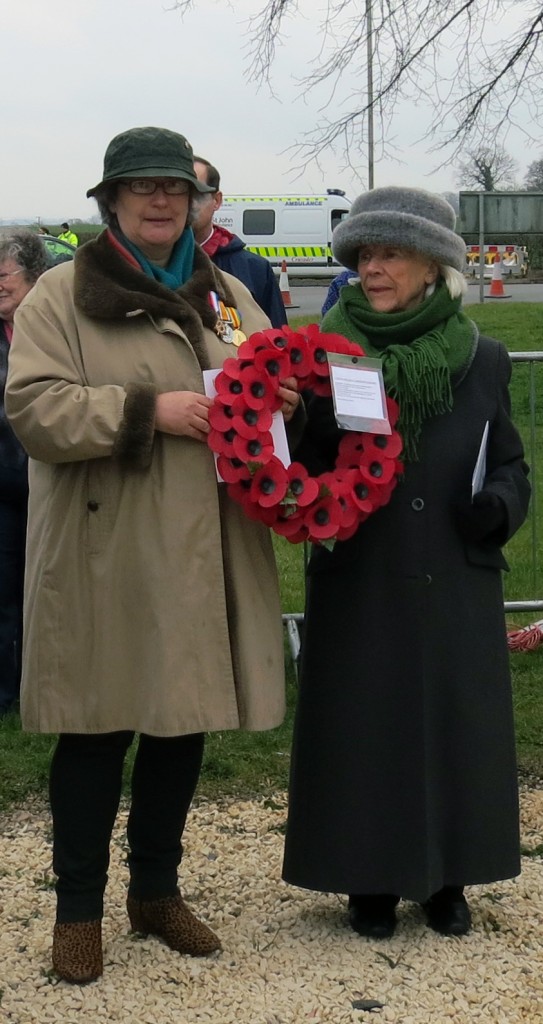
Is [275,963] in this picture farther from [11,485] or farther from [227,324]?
[11,485]

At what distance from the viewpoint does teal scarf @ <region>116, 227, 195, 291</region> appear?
347cm

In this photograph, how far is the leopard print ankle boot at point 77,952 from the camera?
3598 mm

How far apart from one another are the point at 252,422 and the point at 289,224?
1441 inches

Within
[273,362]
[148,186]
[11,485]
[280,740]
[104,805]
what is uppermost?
[148,186]

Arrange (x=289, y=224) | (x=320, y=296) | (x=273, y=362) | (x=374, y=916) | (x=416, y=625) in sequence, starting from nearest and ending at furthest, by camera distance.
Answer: (x=273, y=362) < (x=416, y=625) < (x=374, y=916) < (x=320, y=296) < (x=289, y=224)

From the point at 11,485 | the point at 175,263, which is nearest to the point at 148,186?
the point at 175,263

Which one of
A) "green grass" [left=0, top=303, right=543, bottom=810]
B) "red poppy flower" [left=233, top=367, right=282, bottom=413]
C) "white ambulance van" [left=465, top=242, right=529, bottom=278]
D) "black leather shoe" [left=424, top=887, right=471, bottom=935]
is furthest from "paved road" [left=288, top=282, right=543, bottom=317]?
"red poppy flower" [left=233, top=367, right=282, bottom=413]

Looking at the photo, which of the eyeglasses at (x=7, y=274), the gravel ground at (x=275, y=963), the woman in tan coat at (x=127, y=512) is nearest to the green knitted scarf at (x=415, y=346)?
the woman in tan coat at (x=127, y=512)

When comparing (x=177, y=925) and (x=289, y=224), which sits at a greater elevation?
(x=289, y=224)

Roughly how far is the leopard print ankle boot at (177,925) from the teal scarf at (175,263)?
1684mm

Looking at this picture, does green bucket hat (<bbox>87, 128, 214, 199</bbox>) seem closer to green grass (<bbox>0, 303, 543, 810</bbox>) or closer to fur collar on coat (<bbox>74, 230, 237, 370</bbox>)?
fur collar on coat (<bbox>74, 230, 237, 370</bbox>)

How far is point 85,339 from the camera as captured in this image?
11.1 ft

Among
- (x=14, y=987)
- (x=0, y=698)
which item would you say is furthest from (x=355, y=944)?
(x=0, y=698)

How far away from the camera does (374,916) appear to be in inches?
154
